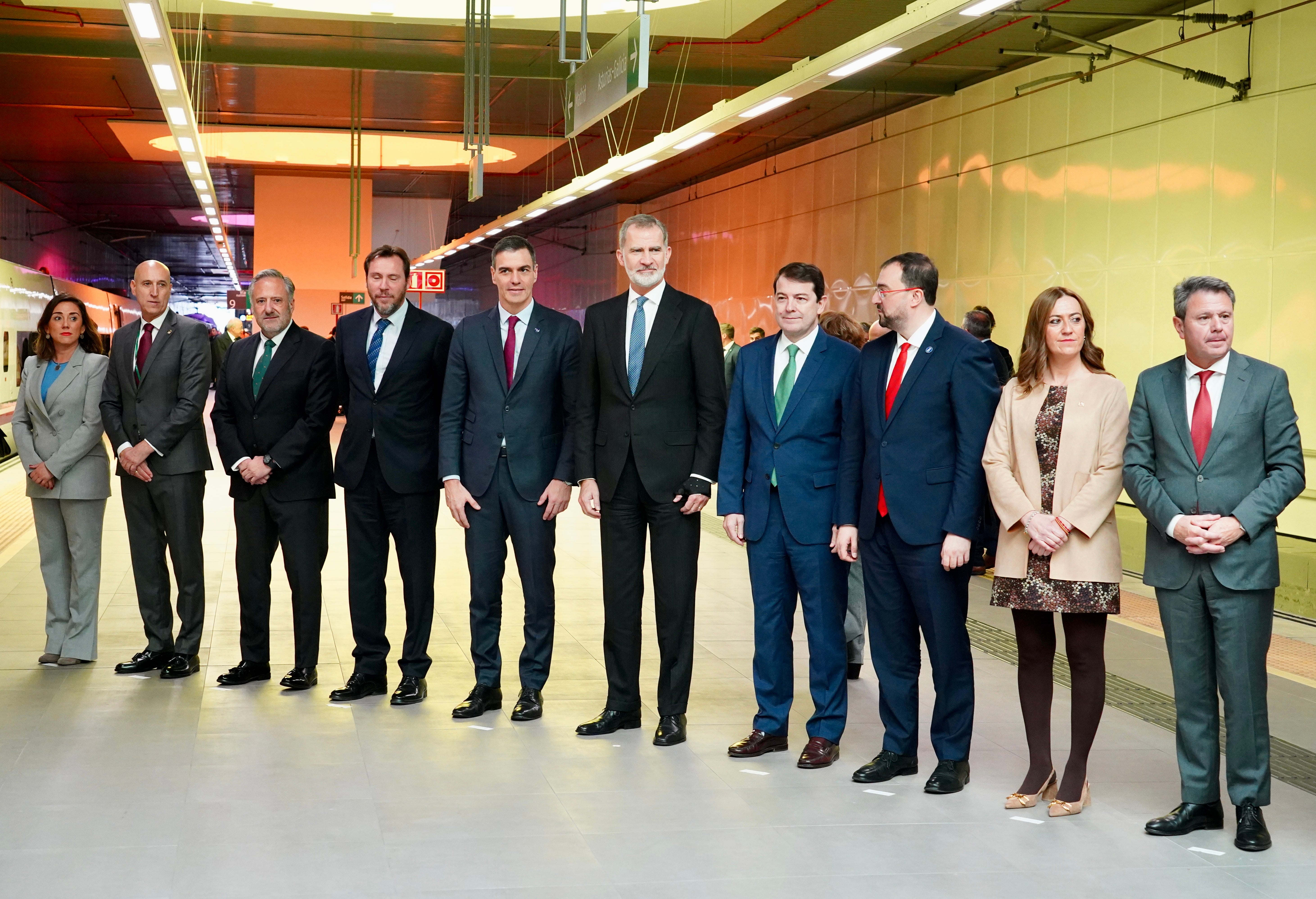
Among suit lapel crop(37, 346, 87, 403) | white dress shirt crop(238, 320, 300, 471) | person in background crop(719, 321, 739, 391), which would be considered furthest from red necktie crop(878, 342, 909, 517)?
person in background crop(719, 321, 739, 391)

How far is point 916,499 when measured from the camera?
383 centimetres

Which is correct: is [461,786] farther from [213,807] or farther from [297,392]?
[297,392]

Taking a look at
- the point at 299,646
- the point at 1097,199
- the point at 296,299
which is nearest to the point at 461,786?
the point at 299,646

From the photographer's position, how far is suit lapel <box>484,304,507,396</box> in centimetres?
460

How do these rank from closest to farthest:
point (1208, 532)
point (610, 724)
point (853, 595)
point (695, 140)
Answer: point (1208, 532) → point (610, 724) → point (853, 595) → point (695, 140)

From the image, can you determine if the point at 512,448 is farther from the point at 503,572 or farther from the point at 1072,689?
the point at 1072,689

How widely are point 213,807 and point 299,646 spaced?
153cm

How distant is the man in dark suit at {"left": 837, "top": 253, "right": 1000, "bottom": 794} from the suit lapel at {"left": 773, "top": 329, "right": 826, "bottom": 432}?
15 cm

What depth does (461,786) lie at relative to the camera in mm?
3773

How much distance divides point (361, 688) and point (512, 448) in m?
1.15

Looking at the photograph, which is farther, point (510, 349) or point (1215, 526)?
point (510, 349)

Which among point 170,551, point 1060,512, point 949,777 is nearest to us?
point 1060,512

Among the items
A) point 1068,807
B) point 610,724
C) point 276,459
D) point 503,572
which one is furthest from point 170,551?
point 1068,807

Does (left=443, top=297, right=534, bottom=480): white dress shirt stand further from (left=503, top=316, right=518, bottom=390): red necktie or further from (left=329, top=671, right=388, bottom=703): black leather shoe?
(left=329, top=671, right=388, bottom=703): black leather shoe
